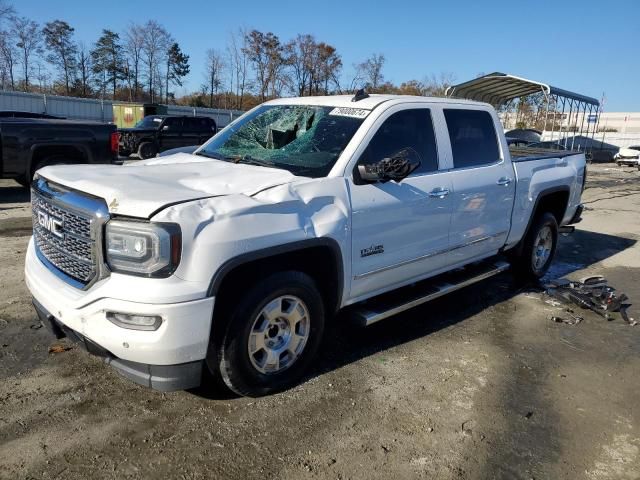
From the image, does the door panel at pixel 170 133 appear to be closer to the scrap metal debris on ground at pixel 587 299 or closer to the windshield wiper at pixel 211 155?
the windshield wiper at pixel 211 155

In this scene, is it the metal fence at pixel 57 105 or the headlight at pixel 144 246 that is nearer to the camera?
the headlight at pixel 144 246

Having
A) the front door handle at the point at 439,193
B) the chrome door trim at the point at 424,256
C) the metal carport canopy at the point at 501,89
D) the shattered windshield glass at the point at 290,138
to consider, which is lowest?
the chrome door trim at the point at 424,256

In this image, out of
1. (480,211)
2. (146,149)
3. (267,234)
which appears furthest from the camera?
(146,149)

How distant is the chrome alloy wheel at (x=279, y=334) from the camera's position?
3209 millimetres

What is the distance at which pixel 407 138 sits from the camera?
13.6 ft

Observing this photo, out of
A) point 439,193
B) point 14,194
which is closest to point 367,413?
point 439,193

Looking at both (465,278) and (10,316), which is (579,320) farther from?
(10,316)

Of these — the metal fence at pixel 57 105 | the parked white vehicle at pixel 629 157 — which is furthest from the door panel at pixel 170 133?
the parked white vehicle at pixel 629 157

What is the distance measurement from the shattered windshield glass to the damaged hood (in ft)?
0.65

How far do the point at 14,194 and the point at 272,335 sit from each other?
9245mm

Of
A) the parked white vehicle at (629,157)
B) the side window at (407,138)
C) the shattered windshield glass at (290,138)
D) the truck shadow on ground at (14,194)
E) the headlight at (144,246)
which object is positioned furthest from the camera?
the parked white vehicle at (629,157)

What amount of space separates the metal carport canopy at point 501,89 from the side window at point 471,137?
16109 mm

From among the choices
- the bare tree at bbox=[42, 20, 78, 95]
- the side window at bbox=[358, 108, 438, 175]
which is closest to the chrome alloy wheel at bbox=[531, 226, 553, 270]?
the side window at bbox=[358, 108, 438, 175]

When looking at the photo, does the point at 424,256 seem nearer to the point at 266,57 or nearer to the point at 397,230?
the point at 397,230
